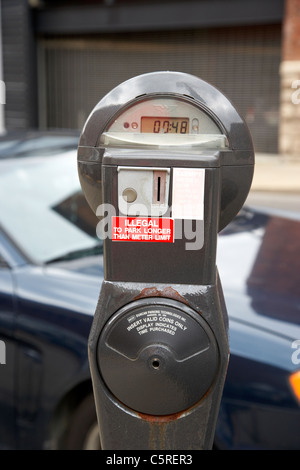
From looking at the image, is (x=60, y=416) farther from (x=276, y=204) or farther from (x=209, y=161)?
(x=276, y=204)

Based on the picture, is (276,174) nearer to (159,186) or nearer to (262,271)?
(262,271)

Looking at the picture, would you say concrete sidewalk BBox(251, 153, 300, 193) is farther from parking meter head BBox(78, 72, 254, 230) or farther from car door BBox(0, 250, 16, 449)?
parking meter head BBox(78, 72, 254, 230)

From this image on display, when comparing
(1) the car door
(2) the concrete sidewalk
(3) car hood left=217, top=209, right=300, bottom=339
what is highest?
(3) car hood left=217, top=209, right=300, bottom=339

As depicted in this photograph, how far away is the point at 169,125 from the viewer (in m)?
1.36

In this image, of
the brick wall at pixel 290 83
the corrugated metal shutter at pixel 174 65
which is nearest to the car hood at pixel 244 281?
the brick wall at pixel 290 83

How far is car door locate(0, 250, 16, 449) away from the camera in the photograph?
2219 millimetres

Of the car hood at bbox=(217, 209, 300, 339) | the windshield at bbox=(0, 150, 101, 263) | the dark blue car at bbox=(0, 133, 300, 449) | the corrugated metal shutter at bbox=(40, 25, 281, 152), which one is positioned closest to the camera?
the dark blue car at bbox=(0, 133, 300, 449)

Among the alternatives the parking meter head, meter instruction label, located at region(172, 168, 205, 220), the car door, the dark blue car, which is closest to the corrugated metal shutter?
the dark blue car

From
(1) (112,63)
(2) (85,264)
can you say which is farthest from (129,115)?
(1) (112,63)

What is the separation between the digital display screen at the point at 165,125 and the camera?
1356 mm

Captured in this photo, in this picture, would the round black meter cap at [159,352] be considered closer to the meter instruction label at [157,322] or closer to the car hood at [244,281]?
the meter instruction label at [157,322]

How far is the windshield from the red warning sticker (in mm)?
1173

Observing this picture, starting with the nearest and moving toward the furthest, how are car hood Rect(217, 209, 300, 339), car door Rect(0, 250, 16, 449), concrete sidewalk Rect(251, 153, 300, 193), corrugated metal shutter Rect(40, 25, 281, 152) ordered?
car hood Rect(217, 209, 300, 339) < car door Rect(0, 250, 16, 449) < concrete sidewalk Rect(251, 153, 300, 193) < corrugated metal shutter Rect(40, 25, 281, 152)

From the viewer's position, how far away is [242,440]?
6.23 feet
